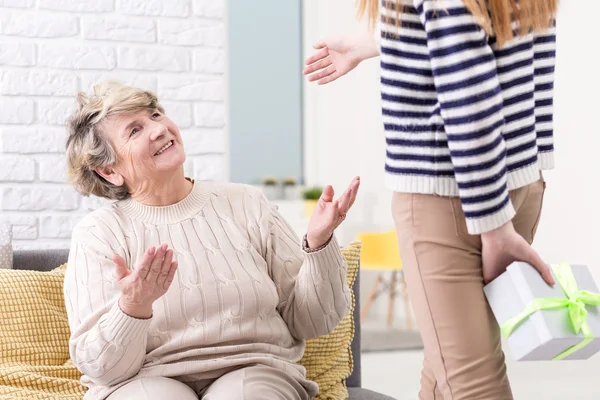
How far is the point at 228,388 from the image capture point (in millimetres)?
1577

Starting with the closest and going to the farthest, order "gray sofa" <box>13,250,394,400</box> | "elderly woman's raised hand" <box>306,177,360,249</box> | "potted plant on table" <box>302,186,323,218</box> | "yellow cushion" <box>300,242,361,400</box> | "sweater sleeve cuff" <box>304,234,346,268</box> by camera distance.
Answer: "elderly woman's raised hand" <box>306,177,360,249</box> < "sweater sleeve cuff" <box>304,234,346,268</box> < "yellow cushion" <box>300,242,361,400</box> < "gray sofa" <box>13,250,394,400</box> < "potted plant on table" <box>302,186,323,218</box>

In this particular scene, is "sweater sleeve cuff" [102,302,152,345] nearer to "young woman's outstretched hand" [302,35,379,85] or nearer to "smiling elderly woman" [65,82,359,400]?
"smiling elderly woman" [65,82,359,400]

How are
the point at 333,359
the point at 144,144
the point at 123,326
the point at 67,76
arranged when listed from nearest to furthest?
the point at 123,326, the point at 144,144, the point at 333,359, the point at 67,76

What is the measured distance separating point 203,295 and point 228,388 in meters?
0.23

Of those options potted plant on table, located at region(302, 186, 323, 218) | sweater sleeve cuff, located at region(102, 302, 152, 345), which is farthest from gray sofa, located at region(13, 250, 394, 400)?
potted plant on table, located at region(302, 186, 323, 218)

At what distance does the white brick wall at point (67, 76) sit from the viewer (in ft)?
7.97

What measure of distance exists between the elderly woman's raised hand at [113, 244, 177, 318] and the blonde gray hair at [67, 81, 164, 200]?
46 cm

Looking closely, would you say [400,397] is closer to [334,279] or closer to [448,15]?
[334,279]

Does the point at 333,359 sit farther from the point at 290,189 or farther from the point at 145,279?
the point at 290,189

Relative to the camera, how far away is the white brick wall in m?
2.43

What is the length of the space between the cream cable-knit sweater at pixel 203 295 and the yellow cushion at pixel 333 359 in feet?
0.43

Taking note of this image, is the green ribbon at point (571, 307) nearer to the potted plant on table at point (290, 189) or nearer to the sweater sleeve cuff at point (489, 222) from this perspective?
the sweater sleeve cuff at point (489, 222)

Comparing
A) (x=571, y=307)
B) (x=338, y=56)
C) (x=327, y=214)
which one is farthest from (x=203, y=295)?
(x=571, y=307)

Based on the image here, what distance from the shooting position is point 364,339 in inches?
198
